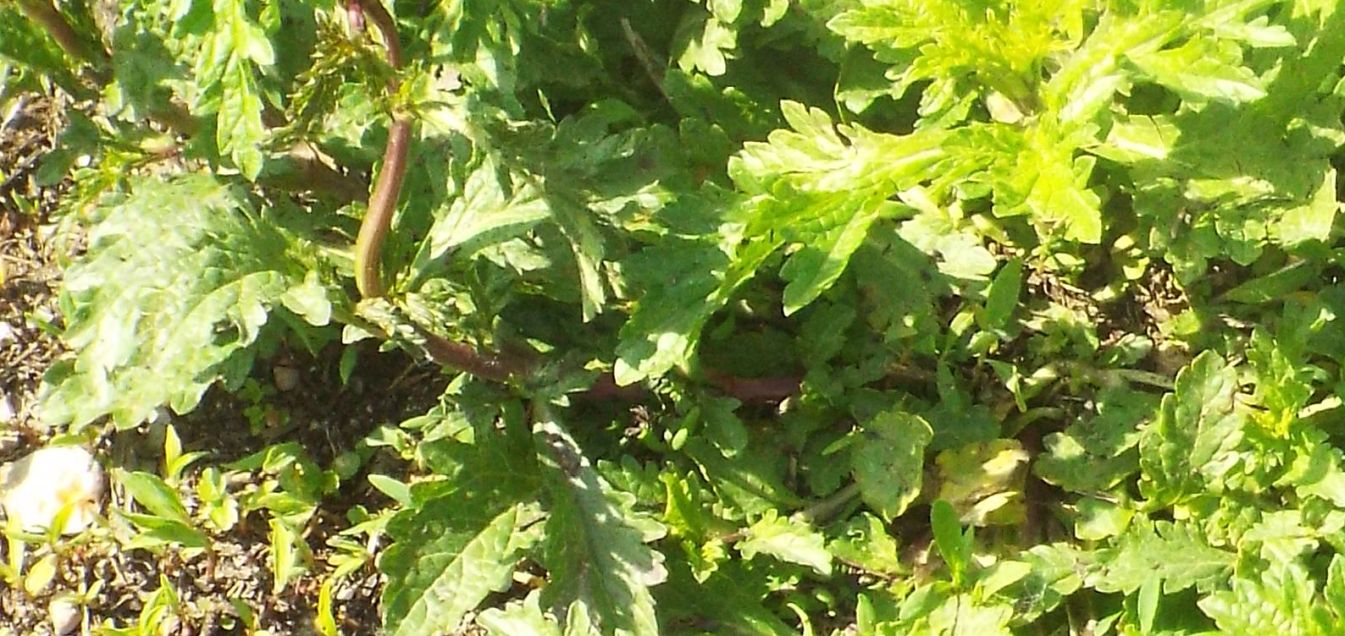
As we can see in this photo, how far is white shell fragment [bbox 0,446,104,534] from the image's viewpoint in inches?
122

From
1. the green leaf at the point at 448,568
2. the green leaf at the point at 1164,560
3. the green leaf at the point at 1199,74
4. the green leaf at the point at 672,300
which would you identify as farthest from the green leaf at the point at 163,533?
the green leaf at the point at 1199,74

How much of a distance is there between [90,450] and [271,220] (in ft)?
3.45

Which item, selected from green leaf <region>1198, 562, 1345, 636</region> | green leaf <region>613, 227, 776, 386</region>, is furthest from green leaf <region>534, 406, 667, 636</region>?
green leaf <region>1198, 562, 1345, 636</region>

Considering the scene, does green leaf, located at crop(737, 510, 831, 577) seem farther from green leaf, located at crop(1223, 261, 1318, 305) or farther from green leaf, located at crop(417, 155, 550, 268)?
green leaf, located at crop(1223, 261, 1318, 305)

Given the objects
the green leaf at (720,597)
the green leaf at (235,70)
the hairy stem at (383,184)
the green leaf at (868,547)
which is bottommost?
the green leaf at (720,597)

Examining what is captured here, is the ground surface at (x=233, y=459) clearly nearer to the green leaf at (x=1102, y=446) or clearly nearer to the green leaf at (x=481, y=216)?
the green leaf at (x=481, y=216)

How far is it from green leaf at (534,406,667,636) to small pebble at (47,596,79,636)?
122 centimetres

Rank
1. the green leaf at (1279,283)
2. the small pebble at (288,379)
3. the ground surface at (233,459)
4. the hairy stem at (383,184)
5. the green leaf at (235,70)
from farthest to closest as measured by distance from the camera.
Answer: the small pebble at (288,379) < the ground surface at (233,459) < the green leaf at (1279,283) < the hairy stem at (383,184) < the green leaf at (235,70)

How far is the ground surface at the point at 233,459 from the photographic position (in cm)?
303

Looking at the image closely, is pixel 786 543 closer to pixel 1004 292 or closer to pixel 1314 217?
pixel 1004 292

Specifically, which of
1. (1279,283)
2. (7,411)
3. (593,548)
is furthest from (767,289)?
(7,411)

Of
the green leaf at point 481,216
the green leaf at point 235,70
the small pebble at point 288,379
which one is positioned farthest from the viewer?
the small pebble at point 288,379

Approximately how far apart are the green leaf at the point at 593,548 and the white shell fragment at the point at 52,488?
1.21 meters

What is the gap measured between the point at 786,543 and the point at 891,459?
0.89 ft
